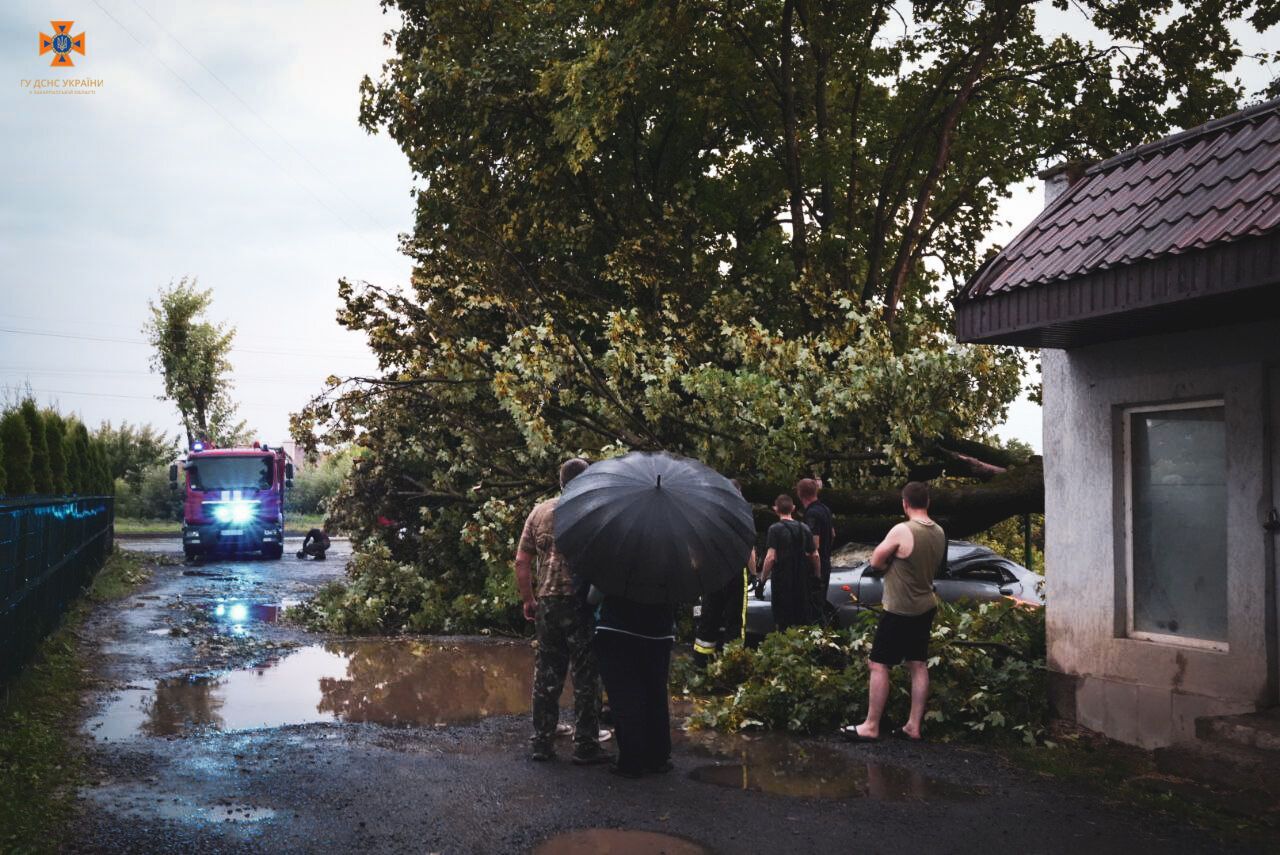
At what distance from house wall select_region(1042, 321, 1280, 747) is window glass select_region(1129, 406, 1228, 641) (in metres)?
0.12

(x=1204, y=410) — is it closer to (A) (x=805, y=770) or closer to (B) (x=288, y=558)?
(A) (x=805, y=770)

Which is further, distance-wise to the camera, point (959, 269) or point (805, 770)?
point (959, 269)

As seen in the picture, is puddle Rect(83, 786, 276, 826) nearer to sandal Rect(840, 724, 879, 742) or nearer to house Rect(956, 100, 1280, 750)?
sandal Rect(840, 724, 879, 742)

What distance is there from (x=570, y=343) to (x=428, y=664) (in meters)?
4.18

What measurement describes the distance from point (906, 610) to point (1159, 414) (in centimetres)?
220

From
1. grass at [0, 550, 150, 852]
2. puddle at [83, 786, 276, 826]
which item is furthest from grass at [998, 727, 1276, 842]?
grass at [0, 550, 150, 852]

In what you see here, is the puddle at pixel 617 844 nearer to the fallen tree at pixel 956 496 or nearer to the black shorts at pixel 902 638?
the black shorts at pixel 902 638

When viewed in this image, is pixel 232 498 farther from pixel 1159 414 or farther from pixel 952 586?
pixel 1159 414

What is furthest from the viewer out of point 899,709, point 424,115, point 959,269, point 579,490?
point 959,269

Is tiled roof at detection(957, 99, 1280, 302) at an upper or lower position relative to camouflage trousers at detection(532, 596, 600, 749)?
upper

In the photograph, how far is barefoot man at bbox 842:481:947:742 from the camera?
832 centimetres

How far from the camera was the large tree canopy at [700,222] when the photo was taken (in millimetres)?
13727

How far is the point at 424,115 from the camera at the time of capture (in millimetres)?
18047

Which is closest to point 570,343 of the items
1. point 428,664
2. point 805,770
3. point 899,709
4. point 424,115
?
point 428,664
